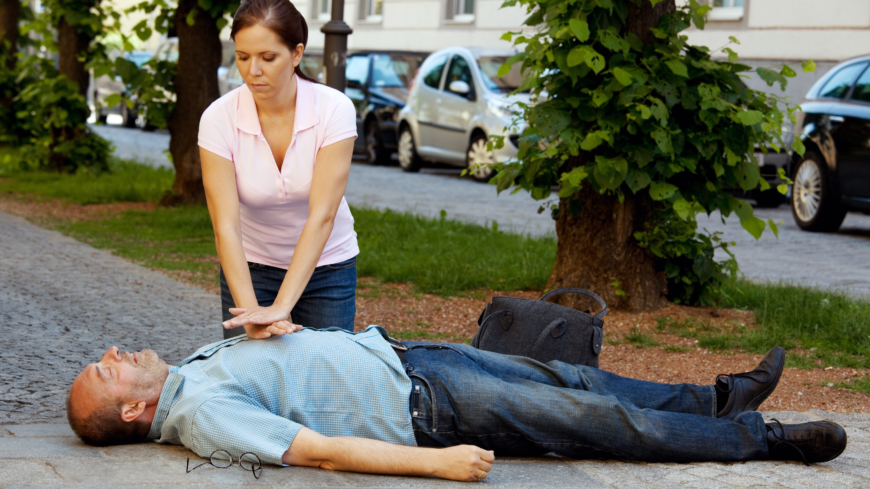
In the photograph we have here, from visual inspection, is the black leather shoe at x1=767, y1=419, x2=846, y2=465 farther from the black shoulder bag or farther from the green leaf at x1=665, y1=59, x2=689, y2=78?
the green leaf at x1=665, y1=59, x2=689, y2=78

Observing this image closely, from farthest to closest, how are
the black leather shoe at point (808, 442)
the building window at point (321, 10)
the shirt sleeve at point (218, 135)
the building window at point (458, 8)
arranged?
the building window at point (321, 10) < the building window at point (458, 8) < the shirt sleeve at point (218, 135) < the black leather shoe at point (808, 442)

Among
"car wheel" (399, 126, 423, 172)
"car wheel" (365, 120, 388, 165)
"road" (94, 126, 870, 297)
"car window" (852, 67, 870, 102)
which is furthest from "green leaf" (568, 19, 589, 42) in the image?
→ "car wheel" (365, 120, 388, 165)

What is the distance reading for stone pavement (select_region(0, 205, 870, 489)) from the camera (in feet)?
10.9

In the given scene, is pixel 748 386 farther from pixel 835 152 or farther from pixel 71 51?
pixel 71 51

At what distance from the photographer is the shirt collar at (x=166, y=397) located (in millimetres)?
3486

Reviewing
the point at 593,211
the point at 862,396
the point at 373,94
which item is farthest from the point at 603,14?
the point at 373,94

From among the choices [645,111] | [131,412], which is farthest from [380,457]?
[645,111]

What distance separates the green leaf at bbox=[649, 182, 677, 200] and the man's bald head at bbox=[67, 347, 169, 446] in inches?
138

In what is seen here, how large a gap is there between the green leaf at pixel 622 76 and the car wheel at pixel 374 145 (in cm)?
1294

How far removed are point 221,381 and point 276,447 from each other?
0.29 metres

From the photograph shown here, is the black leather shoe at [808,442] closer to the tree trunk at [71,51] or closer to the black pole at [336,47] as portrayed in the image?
the black pole at [336,47]

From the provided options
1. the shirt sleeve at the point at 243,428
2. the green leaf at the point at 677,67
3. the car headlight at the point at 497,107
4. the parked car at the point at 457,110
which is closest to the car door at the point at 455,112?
the parked car at the point at 457,110

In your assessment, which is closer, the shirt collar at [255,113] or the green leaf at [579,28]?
the shirt collar at [255,113]

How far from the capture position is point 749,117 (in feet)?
19.8
